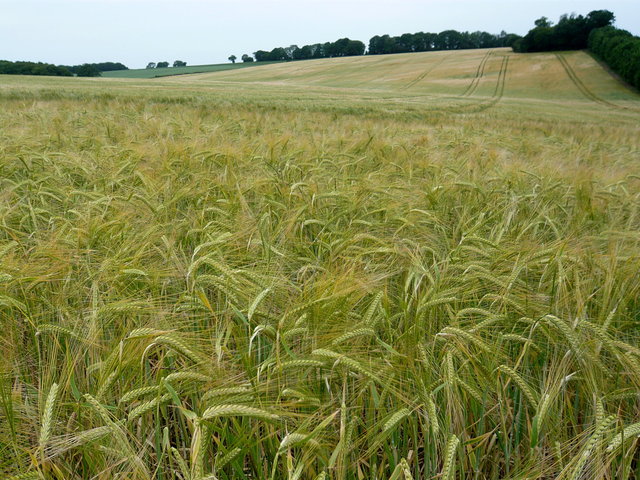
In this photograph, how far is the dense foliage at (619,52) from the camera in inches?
1420

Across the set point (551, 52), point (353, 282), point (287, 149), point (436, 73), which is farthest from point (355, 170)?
point (551, 52)

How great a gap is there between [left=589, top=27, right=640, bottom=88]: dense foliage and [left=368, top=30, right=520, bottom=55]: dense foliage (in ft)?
91.2

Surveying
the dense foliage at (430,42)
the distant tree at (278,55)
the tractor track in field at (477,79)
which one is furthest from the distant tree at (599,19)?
the distant tree at (278,55)

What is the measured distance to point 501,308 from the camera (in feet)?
4.84

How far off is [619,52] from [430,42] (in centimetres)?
4458

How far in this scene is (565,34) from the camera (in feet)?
189

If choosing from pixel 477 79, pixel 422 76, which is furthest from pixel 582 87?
pixel 422 76

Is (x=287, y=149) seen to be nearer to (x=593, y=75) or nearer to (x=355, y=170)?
(x=355, y=170)

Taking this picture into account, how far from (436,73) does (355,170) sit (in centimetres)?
4330

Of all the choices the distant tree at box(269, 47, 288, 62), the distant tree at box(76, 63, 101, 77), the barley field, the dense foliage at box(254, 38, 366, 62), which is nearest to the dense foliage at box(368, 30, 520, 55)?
the dense foliage at box(254, 38, 366, 62)

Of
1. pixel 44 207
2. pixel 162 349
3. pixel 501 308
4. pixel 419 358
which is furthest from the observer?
pixel 44 207

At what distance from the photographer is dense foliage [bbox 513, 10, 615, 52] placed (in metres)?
56.5

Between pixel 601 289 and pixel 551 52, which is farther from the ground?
pixel 551 52

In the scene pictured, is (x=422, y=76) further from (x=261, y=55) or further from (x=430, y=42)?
(x=261, y=55)
